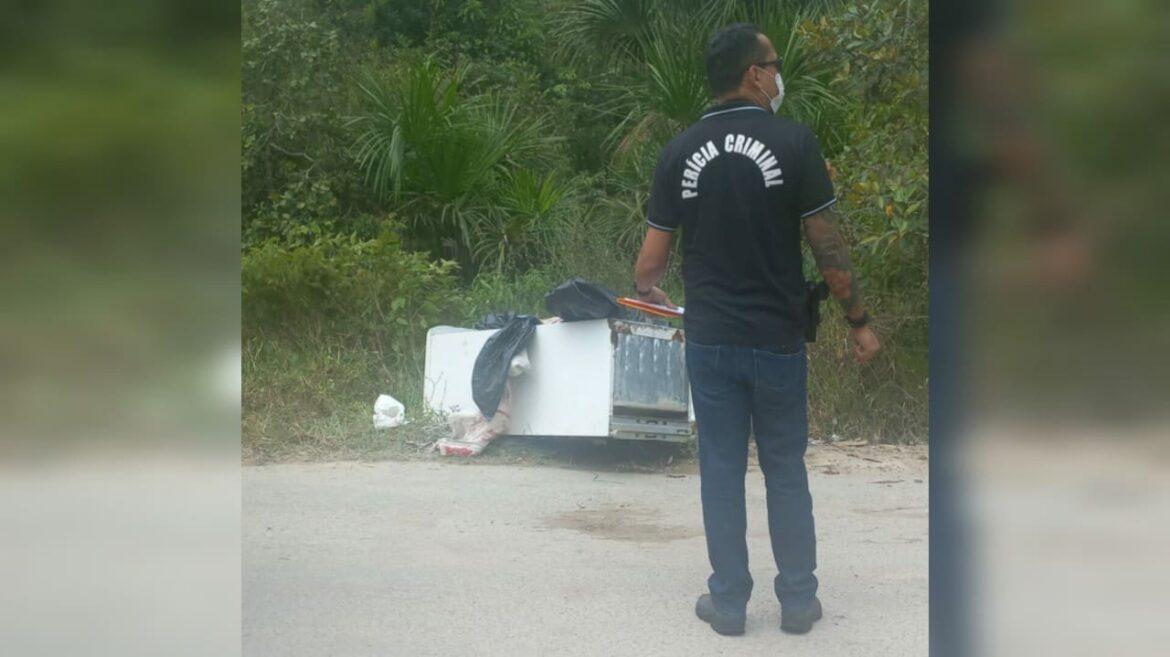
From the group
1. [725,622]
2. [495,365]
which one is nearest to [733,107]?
[725,622]

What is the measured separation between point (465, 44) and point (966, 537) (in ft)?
34.7

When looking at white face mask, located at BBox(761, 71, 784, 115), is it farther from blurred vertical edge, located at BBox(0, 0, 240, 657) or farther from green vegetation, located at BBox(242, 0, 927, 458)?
green vegetation, located at BBox(242, 0, 927, 458)

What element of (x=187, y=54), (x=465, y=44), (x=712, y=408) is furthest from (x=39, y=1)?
(x=465, y=44)

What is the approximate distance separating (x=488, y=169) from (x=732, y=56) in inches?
244

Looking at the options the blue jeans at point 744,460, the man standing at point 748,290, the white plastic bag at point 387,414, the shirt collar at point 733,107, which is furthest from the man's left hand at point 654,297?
the white plastic bag at point 387,414

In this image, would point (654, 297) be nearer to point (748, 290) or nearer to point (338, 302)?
point (748, 290)

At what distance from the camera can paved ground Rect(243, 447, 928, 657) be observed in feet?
13.5

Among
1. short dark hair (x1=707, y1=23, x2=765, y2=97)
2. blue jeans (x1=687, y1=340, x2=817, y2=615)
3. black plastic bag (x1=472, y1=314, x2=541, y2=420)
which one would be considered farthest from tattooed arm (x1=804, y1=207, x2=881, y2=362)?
black plastic bag (x1=472, y1=314, x2=541, y2=420)

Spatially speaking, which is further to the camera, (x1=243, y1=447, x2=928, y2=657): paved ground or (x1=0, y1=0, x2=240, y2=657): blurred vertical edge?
(x1=243, y1=447, x2=928, y2=657): paved ground

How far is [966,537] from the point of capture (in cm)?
217

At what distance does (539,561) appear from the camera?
5074mm

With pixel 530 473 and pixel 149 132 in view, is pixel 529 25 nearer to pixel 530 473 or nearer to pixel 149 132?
pixel 530 473

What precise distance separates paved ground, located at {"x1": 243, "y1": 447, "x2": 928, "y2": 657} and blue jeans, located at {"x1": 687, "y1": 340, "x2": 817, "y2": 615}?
22cm

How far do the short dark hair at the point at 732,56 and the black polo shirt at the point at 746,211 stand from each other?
0.08 meters
